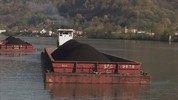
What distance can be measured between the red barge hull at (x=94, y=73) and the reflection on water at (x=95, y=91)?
14.7 inches

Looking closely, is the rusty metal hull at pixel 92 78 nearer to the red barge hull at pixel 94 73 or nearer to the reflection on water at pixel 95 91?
the red barge hull at pixel 94 73

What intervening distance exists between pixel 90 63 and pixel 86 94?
3.68 meters

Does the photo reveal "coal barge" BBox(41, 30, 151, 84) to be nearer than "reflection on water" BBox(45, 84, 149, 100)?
No

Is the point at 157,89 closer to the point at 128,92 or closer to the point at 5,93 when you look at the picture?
the point at 128,92

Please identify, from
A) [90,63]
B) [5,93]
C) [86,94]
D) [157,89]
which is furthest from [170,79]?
[5,93]

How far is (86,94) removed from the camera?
28.2 meters

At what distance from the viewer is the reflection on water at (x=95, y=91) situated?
27422 mm

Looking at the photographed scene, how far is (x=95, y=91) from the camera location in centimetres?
2898

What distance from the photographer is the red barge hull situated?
1201 inches

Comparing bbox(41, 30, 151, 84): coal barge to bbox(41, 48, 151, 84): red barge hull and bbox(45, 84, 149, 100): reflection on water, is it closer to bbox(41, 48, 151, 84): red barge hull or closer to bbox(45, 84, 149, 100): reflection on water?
bbox(41, 48, 151, 84): red barge hull

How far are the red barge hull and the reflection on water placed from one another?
1.22 ft

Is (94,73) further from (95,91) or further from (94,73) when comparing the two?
(95,91)

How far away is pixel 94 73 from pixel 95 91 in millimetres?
2157

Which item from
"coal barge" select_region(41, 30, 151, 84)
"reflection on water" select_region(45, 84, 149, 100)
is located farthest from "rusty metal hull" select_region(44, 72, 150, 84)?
"reflection on water" select_region(45, 84, 149, 100)
